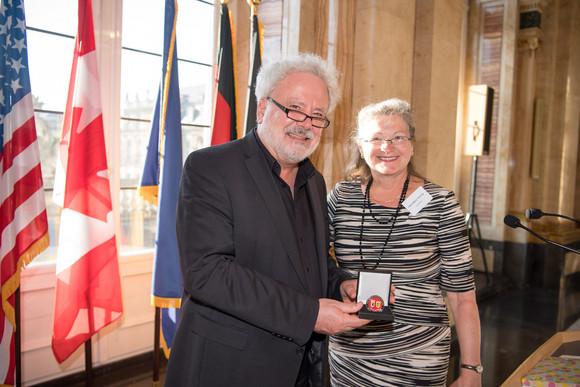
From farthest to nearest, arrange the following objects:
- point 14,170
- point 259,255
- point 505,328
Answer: point 505,328 < point 14,170 < point 259,255

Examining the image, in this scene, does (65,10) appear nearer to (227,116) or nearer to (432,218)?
(227,116)

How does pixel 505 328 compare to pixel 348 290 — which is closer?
pixel 348 290

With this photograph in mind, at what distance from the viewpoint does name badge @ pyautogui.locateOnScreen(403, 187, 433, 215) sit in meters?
1.77

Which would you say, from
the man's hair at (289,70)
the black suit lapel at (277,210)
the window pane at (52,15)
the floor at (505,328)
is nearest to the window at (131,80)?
the window pane at (52,15)

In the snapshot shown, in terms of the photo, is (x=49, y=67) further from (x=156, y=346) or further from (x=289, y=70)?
(x=289, y=70)

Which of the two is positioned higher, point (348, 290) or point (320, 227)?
point (320, 227)

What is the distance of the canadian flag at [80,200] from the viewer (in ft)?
8.04

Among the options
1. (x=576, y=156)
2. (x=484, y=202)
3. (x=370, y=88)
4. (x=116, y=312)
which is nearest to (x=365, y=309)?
(x=116, y=312)

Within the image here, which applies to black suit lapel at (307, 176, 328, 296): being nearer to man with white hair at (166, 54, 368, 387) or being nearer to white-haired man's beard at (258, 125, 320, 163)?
man with white hair at (166, 54, 368, 387)

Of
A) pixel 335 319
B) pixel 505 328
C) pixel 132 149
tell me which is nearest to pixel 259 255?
pixel 335 319

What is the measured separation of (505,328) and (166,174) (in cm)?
422

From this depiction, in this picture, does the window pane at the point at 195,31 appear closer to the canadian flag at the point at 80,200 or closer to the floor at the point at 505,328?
the canadian flag at the point at 80,200

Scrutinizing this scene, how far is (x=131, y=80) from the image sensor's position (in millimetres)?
3645

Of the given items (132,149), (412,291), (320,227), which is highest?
(132,149)
